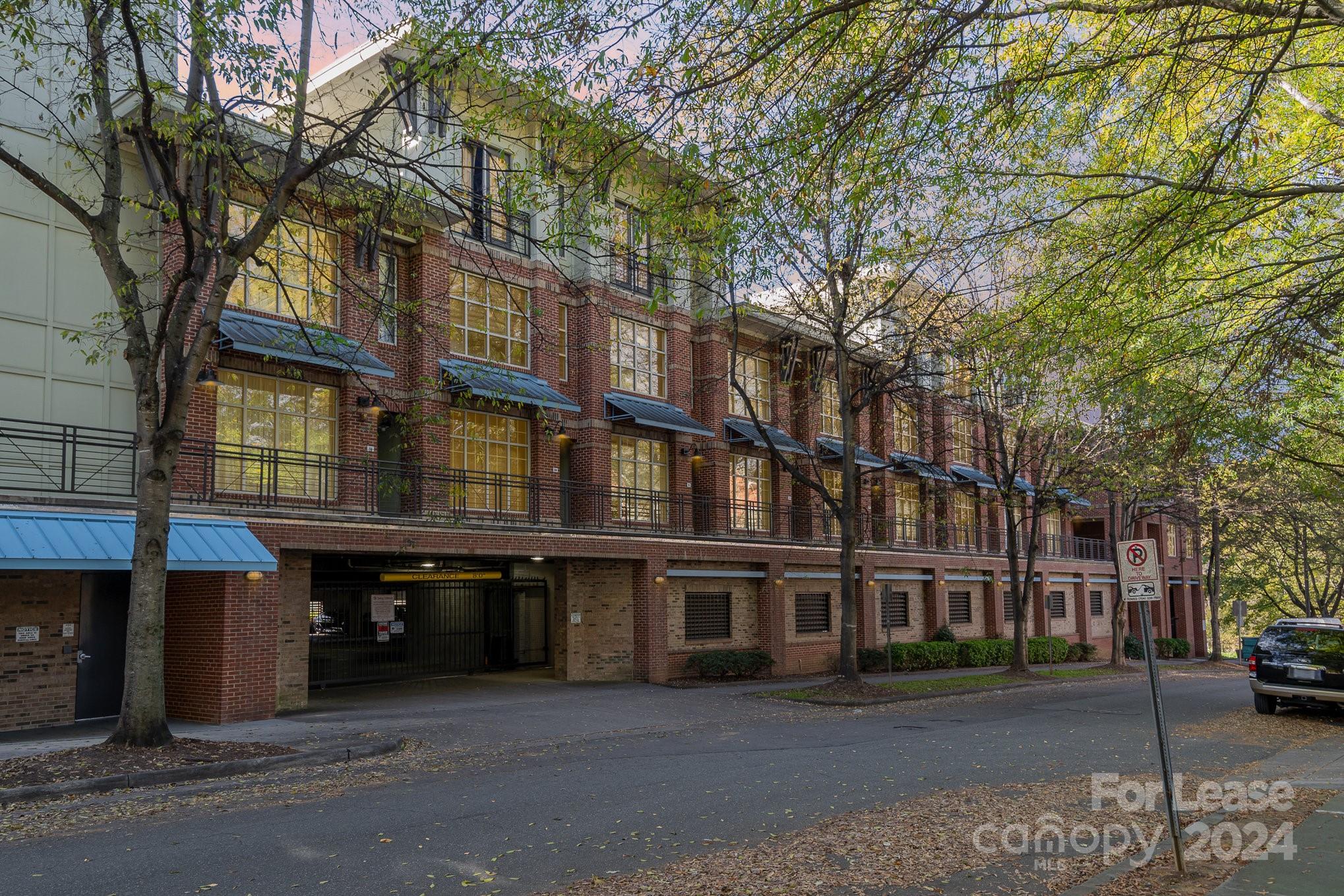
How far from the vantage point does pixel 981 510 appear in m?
40.3

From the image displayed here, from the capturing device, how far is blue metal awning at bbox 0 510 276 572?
1270 centimetres

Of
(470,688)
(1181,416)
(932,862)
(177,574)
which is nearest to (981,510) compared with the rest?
(470,688)

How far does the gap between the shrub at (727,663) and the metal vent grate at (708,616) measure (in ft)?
2.21

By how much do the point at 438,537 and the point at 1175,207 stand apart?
13764 millimetres

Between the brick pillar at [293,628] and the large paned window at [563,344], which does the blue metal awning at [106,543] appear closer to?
the brick pillar at [293,628]

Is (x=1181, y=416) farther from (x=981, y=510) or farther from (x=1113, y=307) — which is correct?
(x=981, y=510)

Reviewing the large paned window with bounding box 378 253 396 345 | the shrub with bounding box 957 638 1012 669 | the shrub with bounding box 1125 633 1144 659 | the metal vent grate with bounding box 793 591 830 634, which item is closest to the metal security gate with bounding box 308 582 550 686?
the large paned window with bounding box 378 253 396 345

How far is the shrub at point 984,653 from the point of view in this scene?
106 feet

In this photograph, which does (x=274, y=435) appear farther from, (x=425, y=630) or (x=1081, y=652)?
(x=1081, y=652)

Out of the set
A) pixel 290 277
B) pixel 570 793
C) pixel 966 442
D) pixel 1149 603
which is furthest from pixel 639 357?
pixel 1149 603

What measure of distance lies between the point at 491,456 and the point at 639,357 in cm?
552

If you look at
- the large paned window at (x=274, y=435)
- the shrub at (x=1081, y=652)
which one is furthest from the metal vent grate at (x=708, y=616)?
the shrub at (x=1081, y=652)

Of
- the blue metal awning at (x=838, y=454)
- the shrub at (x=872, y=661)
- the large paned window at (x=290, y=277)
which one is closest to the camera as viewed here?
the large paned window at (x=290, y=277)

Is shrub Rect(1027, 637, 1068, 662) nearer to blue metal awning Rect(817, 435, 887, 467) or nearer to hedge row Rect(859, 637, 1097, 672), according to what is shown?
hedge row Rect(859, 637, 1097, 672)
